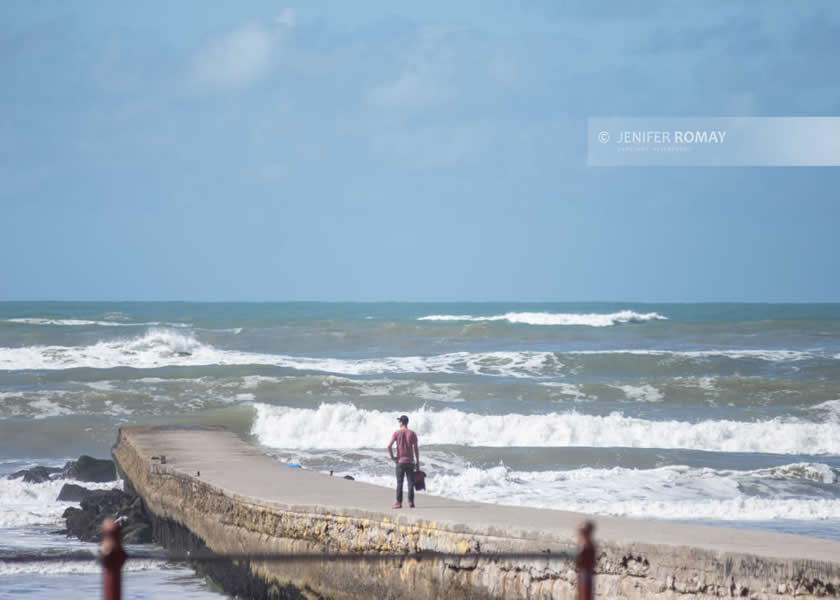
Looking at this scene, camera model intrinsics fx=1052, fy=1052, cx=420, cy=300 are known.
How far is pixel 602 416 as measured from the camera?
25.0 m

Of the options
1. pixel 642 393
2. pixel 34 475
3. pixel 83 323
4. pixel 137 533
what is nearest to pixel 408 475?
pixel 137 533

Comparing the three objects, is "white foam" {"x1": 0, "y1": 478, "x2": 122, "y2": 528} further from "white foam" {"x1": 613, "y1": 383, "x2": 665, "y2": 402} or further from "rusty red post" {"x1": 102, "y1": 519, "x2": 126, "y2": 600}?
"white foam" {"x1": 613, "y1": 383, "x2": 665, "y2": 402}

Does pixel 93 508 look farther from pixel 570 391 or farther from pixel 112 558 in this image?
pixel 570 391

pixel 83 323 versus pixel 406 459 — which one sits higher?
pixel 83 323

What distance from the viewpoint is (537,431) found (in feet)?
76.6

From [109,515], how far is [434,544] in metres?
6.72

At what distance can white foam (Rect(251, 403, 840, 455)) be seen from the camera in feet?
73.8

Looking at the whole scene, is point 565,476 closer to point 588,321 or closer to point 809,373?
point 809,373

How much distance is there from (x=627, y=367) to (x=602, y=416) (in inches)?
440

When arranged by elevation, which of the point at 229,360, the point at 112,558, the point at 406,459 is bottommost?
the point at 229,360

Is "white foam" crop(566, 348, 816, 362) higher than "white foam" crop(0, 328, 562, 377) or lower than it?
higher

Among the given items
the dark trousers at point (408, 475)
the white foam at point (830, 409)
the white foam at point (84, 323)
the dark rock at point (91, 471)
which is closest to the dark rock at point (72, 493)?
the dark rock at point (91, 471)

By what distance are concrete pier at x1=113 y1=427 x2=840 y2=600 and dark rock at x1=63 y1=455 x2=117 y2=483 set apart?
13.7 ft

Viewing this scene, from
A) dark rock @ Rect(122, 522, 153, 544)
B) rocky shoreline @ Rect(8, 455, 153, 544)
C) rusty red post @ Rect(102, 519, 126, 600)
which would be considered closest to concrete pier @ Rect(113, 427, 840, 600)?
dark rock @ Rect(122, 522, 153, 544)
